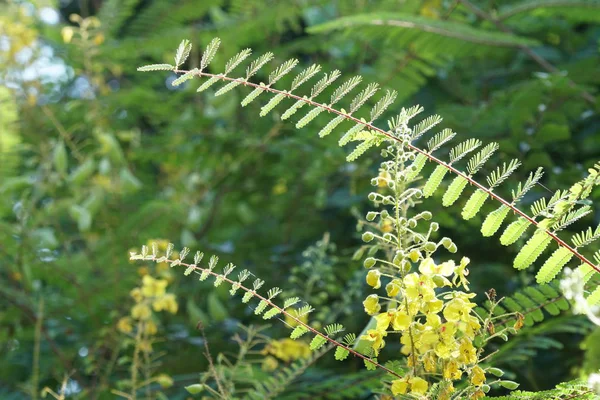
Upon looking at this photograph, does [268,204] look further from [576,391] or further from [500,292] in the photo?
[576,391]

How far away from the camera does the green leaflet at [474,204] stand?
88 centimetres

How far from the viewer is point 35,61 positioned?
243 centimetres

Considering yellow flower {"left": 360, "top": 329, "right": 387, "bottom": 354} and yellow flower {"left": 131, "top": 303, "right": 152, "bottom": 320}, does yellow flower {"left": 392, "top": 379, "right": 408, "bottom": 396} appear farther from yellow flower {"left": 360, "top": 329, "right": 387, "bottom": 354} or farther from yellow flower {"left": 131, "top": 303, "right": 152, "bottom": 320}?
yellow flower {"left": 131, "top": 303, "right": 152, "bottom": 320}

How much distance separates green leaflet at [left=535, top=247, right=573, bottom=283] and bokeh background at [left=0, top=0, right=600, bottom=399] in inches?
21.2

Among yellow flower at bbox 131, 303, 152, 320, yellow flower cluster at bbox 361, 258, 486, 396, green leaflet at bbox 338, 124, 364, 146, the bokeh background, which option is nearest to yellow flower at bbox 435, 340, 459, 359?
yellow flower cluster at bbox 361, 258, 486, 396

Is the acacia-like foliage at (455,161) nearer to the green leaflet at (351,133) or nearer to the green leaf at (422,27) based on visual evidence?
the green leaflet at (351,133)

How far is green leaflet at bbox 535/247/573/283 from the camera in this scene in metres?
0.87

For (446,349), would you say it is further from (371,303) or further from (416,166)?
(416,166)

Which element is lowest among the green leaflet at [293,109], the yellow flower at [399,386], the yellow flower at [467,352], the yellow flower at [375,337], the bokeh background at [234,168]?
the bokeh background at [234,168]

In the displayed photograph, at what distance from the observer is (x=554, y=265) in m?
0.87

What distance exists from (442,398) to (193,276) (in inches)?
64.2

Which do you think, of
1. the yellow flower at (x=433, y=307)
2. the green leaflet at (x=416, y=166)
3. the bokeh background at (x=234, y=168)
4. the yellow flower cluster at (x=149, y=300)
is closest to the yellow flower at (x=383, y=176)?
the green leaflet at (x=416, y=166)

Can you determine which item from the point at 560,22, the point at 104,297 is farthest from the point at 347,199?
the point at 560,22

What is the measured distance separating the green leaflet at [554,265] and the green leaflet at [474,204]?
3.8 inches
